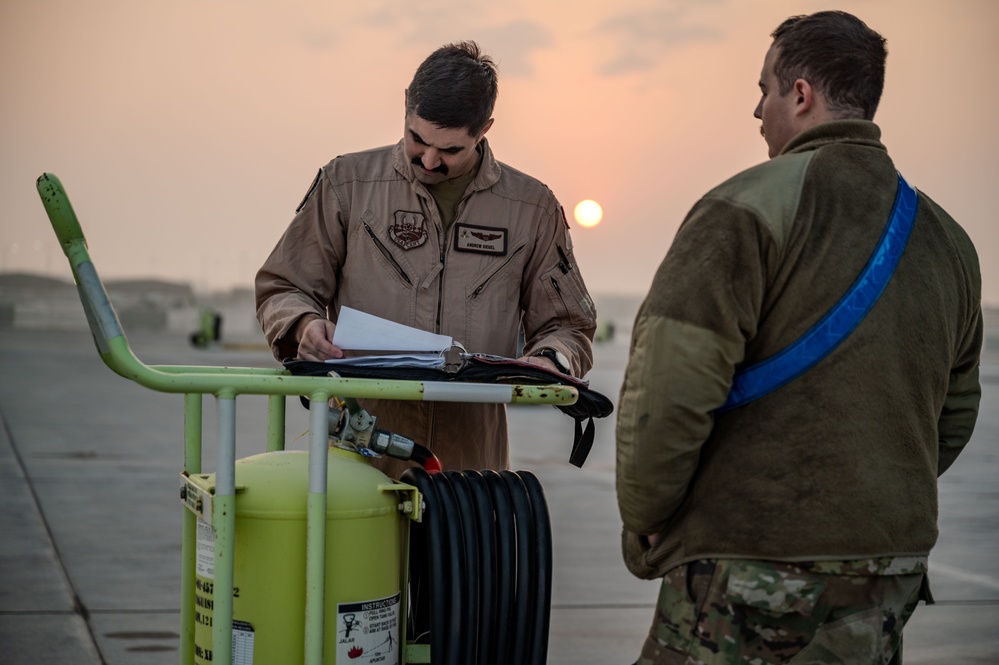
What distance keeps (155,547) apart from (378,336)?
4553 millimetres

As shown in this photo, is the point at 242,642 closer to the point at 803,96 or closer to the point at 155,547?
the point at 803,96

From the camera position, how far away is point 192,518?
276cm

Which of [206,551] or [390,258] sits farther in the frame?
[390,258]

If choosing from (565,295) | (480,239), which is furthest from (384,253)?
(565,295)

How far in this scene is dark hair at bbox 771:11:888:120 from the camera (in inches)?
91.6

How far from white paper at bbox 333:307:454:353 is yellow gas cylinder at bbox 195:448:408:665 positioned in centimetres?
34

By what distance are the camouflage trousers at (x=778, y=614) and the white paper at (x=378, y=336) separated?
2.82 ft

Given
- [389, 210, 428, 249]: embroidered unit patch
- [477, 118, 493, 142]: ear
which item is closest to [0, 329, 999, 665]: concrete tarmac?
[389, 210, 428, 249]: embroidered unit patch

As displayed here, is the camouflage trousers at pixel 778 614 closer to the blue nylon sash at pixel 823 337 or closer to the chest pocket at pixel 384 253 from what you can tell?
the blue nylon sash at pixel 823 337

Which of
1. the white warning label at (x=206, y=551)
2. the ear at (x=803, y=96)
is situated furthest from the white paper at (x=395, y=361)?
the ear at (x=803, y=96)

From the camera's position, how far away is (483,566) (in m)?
2.72

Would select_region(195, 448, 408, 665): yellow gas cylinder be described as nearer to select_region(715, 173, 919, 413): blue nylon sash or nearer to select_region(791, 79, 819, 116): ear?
select_region(715, 173, 919, 413): blue nylon sash

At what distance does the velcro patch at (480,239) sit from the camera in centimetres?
320

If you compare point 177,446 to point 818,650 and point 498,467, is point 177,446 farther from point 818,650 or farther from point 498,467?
point 818,650
